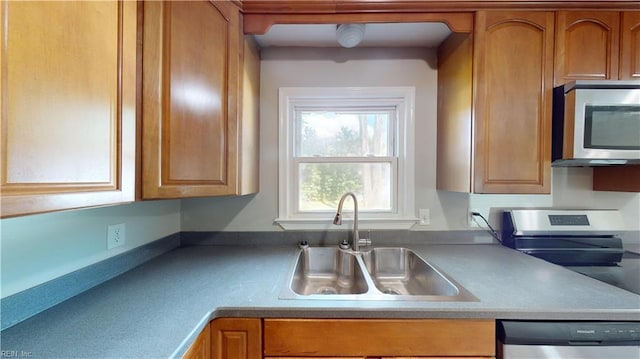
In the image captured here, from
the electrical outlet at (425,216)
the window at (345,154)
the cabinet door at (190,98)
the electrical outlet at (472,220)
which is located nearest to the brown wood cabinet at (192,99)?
the cabinet door at (190,98)

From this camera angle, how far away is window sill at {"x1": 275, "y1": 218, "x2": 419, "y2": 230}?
1.70 m

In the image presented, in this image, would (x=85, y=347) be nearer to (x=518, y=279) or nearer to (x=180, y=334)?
(x=180, y=334)

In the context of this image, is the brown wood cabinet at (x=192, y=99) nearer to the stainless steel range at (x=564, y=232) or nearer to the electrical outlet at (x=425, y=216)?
the electrical outlet at (x=425, y=216)

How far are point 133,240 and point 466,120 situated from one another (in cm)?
180

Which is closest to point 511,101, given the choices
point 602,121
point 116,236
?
point 602,121

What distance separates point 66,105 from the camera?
2.10ft

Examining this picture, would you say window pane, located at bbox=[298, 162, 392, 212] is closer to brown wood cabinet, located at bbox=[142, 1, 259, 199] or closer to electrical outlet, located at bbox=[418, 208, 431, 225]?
electrical outlet, located at bbox=[418, 208, 431, 225]

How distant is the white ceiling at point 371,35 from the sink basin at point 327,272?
130 centimetres

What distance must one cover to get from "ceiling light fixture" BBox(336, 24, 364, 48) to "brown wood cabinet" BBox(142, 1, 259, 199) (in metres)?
0.55

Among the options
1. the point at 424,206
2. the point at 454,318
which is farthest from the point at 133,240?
the point at 424,206

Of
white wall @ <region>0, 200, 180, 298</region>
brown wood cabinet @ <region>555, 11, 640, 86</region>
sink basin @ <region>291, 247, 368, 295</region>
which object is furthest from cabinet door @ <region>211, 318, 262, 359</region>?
brown wood cabinet @ <region>555, 11, 640, 86</region>

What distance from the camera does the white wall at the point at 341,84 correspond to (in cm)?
171

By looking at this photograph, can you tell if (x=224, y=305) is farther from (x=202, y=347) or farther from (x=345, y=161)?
(x=345, y=161)

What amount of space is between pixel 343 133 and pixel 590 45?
1.34m
